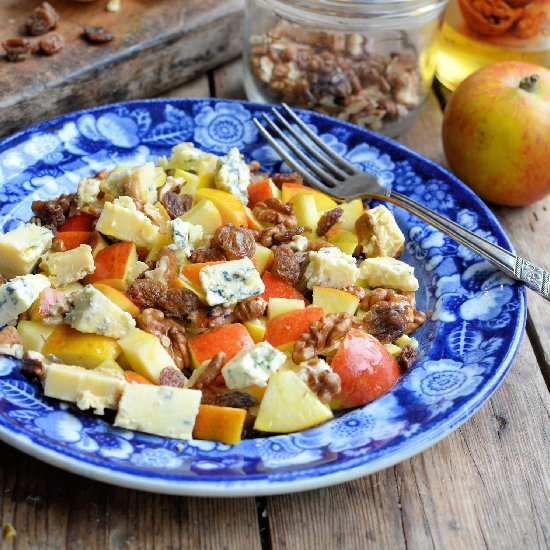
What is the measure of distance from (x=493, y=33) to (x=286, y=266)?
4.53 feet

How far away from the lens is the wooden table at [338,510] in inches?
56.4

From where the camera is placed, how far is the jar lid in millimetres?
2332

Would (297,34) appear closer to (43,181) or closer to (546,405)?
(43,181)

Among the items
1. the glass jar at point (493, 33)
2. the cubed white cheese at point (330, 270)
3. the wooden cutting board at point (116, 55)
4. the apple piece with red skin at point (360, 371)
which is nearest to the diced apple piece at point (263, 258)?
the cubed white cheese at point (330, 270)

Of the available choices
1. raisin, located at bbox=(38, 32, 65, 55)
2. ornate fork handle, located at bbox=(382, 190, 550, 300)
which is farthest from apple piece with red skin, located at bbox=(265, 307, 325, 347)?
raisin, located at bbox=(38, 32, 65, 55)

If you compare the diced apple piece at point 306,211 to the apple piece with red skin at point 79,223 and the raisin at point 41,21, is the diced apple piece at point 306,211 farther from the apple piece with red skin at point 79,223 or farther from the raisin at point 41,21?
the raisin at point 41,21

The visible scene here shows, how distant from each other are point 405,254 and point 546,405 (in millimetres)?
535

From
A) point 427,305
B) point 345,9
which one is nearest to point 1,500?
point 427,305

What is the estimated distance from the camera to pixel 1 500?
1453mm

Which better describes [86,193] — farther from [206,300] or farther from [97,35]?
[97,35]

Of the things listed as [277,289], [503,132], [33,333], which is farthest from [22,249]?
[503,132]

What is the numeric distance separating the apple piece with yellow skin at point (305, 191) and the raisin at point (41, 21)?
1.14m

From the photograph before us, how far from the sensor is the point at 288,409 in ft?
4.93

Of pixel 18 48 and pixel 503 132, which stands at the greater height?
pixel 18 48
